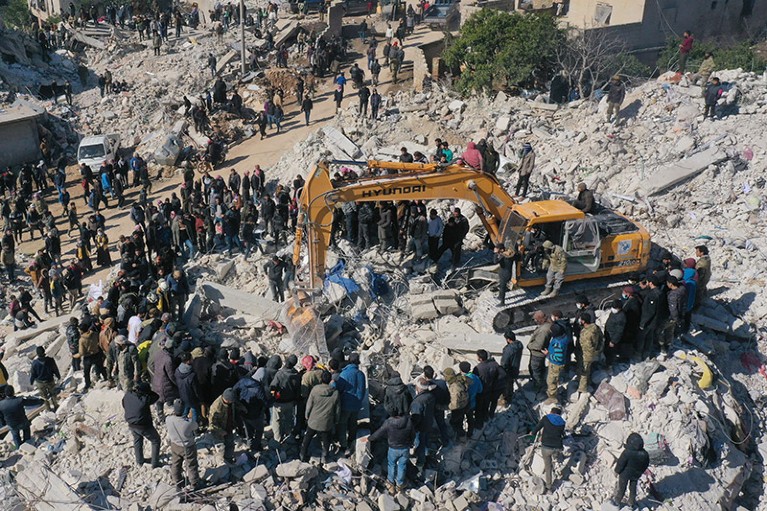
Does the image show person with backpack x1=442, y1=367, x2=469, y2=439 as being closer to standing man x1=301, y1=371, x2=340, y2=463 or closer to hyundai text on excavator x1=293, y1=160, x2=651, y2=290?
standing man x1=301, y1=371, x2=340, y2=463

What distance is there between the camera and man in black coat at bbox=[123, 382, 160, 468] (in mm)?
10742

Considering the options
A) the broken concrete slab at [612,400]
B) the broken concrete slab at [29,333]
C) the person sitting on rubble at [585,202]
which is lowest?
the broken concrete slab at [29,333]

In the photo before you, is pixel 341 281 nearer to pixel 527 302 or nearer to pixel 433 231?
pixel 433 231

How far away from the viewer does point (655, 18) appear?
30.7 meters

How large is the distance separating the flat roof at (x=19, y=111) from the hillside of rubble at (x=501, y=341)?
10.7m

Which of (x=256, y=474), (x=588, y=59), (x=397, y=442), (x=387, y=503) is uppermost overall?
(x=588, y=59)

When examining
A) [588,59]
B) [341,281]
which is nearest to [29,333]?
[341,281]

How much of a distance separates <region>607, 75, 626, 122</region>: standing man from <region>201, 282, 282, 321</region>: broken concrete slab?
1107 cm

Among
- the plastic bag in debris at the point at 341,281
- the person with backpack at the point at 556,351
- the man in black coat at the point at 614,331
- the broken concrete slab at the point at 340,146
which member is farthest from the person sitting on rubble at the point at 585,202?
the broken concrete slab at the point at 340,146

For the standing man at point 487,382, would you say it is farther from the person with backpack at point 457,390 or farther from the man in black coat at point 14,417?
the man in black coat at point 14,417

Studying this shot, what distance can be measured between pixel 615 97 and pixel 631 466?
12706 millimetres

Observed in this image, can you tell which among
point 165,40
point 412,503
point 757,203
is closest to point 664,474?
point 412,503

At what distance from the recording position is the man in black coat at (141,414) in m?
10.7

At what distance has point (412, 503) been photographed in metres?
11.2
